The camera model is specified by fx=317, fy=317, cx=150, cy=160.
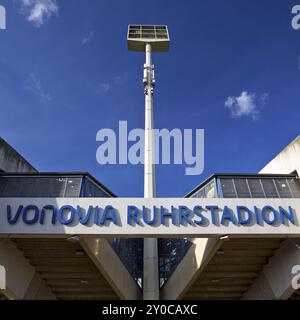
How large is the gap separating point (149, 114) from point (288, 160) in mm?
14414

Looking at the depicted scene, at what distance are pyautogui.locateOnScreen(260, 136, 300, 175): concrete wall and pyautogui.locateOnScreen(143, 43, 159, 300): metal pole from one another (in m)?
9.76

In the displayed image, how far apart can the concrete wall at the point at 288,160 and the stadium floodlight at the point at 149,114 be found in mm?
9758

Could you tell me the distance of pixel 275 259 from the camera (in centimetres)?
1991

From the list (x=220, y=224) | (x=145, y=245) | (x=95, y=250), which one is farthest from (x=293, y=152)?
(x=95, y=250)

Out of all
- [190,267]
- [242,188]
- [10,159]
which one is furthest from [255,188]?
[10,159]

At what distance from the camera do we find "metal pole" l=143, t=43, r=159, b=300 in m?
22.0

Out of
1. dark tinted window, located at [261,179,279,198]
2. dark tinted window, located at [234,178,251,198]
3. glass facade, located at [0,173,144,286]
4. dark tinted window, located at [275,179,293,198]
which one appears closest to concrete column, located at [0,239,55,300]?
glass facade, located at [0,173,144,286]

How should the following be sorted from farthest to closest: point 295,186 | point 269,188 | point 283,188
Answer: point 295,186 → point 283,188 → point 269,188

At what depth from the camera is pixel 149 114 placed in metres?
31.3

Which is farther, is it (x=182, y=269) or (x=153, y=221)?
(x=182, y=269)

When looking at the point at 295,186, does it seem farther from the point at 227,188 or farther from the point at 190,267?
the point at 190,267

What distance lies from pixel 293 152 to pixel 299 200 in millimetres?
4840

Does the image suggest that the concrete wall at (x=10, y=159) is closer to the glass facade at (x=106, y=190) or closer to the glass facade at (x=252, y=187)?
the glass facade at (x=106, y=190)

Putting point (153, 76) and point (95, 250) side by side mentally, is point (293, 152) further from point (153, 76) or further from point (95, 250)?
point (153, 76)
